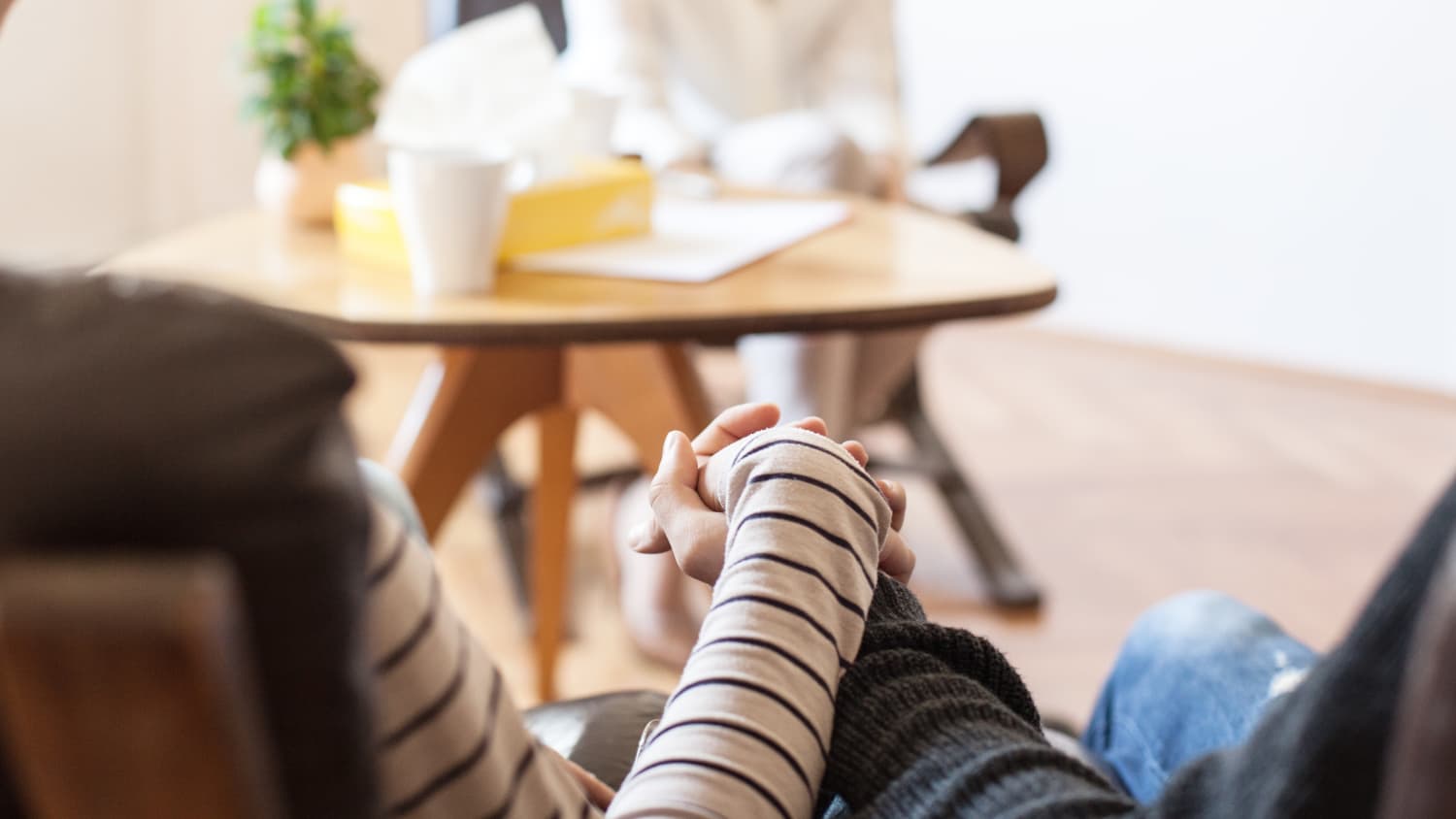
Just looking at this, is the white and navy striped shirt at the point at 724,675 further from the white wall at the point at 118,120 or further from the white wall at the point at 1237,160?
the white wall at the point at 1237,160

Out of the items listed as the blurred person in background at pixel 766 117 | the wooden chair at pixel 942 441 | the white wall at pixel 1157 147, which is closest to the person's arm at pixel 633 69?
the blurred person in background at pixel 766 117

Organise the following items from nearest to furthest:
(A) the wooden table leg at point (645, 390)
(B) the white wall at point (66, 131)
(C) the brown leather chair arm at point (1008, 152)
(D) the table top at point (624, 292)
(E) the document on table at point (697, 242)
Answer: (D) the table top at point (624, 292)
(E) the document on table at point (697, 242)
(A) the wooden table leg at point (645, 390)
(C) the brown leather chair arm at point (1008, 152)
(B) the white wall at point (66, 131)

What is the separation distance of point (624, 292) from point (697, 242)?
187 mm

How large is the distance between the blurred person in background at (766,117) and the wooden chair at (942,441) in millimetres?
76

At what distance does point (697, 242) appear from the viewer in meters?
1.17

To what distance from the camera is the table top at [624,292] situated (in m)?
0.92

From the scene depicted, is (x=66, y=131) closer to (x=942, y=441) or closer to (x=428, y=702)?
(x=942, y=441)

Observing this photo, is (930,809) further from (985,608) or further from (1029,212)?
(1029,212)

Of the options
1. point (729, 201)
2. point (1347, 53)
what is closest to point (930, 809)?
point (729, 201)

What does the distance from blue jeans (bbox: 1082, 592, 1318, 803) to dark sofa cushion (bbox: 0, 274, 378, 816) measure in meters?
0.46

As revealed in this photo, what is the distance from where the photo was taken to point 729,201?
1397mm

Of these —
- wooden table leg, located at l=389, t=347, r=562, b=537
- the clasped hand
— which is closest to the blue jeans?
the clasped hand

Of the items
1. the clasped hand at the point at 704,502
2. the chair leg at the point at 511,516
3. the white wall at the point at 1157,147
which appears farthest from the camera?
the white wall at the point at 1157,147

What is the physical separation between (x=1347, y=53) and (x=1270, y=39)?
0.16 m
